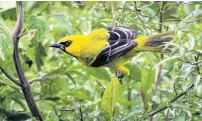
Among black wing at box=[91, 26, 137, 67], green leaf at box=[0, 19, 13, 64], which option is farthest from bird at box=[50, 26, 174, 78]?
green leaf at box=[0, 19, 13, 64]

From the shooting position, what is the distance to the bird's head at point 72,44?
1.66 m

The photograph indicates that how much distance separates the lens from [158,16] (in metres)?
→ 1.67

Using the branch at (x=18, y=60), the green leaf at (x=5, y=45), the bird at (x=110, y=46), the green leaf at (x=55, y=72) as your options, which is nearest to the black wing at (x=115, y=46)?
the bird at (x=110, y=46)

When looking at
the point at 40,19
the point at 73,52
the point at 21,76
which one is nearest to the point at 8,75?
the point at 21,76

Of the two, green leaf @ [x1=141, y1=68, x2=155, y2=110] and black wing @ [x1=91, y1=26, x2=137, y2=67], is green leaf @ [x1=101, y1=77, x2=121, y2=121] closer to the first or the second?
green leaf @ [x1=141, y1=68, x2=155, y2=110]

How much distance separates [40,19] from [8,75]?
0.20 m

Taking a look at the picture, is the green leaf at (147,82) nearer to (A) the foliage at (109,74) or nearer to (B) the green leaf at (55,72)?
(A) the foliage at (109,74)

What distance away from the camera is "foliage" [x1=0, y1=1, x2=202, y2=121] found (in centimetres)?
132

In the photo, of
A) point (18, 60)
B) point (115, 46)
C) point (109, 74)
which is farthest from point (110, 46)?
point (18, 60)

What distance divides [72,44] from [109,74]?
0.57 feet

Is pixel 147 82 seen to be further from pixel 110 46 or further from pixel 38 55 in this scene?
pixel 38 55

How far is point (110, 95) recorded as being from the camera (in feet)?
4.37

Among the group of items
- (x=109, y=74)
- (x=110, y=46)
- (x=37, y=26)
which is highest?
(x=37, y=26)

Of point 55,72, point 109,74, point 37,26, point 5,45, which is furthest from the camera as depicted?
point 109,74
